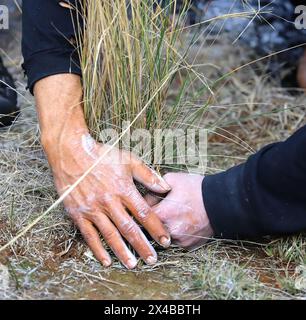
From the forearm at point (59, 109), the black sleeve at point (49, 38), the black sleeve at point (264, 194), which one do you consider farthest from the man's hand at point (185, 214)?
the black sleeve at point (49, 38)

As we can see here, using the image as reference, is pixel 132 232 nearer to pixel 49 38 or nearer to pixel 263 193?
pixel 263 193

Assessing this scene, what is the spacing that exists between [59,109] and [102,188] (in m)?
0.22

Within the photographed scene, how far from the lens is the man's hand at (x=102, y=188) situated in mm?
1336

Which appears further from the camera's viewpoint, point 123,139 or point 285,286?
point 123,139

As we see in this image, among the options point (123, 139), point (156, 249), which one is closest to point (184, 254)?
point (156, 249)

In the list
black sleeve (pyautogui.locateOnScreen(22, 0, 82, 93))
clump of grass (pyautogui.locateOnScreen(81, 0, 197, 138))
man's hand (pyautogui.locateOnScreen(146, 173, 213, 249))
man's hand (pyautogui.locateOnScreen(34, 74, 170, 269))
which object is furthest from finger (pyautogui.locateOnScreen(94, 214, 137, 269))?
black sleeve (pyautogui.locateOnScreen(22, 0, 82, 93))

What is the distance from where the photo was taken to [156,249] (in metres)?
1.39

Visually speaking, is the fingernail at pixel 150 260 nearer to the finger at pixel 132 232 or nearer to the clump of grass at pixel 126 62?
the finger at pixel 132 232

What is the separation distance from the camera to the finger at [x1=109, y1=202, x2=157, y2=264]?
1.33 m

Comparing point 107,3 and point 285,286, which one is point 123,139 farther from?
point 285,286

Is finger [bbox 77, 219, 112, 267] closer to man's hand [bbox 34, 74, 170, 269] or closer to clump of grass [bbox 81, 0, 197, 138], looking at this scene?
man's hand [bbox 34, 74, 170, 269]

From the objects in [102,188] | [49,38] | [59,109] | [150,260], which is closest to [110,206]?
[102,188]
